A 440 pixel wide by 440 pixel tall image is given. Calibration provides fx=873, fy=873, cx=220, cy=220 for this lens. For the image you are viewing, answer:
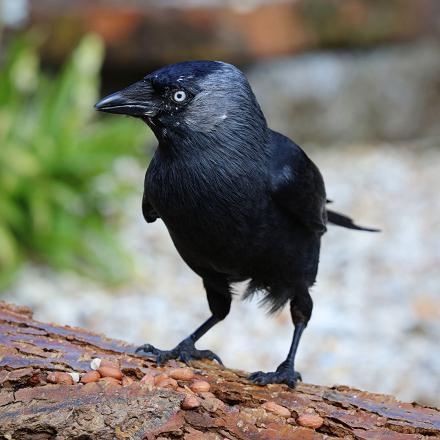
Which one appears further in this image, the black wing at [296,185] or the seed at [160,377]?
the black wing at [296,185]

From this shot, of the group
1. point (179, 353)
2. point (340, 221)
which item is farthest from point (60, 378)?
point (340, 221)

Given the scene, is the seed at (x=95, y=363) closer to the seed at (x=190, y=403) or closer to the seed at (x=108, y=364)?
the seed at (x=108, y=364)

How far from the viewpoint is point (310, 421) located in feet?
9.14

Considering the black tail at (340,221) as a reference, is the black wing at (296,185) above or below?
below

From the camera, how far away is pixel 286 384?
3199mm

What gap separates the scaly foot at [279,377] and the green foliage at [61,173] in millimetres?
3343

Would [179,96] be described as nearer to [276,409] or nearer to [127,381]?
[127,381]

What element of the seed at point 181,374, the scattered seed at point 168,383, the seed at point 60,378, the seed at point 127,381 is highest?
the seed at point 181,374

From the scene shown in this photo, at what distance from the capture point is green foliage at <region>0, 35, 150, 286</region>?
6504 mm

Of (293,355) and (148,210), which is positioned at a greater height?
(148,210)

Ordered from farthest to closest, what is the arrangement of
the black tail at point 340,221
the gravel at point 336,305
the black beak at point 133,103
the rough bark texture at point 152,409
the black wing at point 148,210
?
the gravel at point 336,305 < the black tail at point 340,221 < the black wing at point 148,210 < the black beak at point 133,103 < the rough bark texture at point 152,409

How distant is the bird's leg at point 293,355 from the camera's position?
10.4 feet

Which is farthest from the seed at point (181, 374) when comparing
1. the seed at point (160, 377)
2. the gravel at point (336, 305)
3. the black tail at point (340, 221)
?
the gravel at point (336, 305)

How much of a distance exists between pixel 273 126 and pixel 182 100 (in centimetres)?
541
